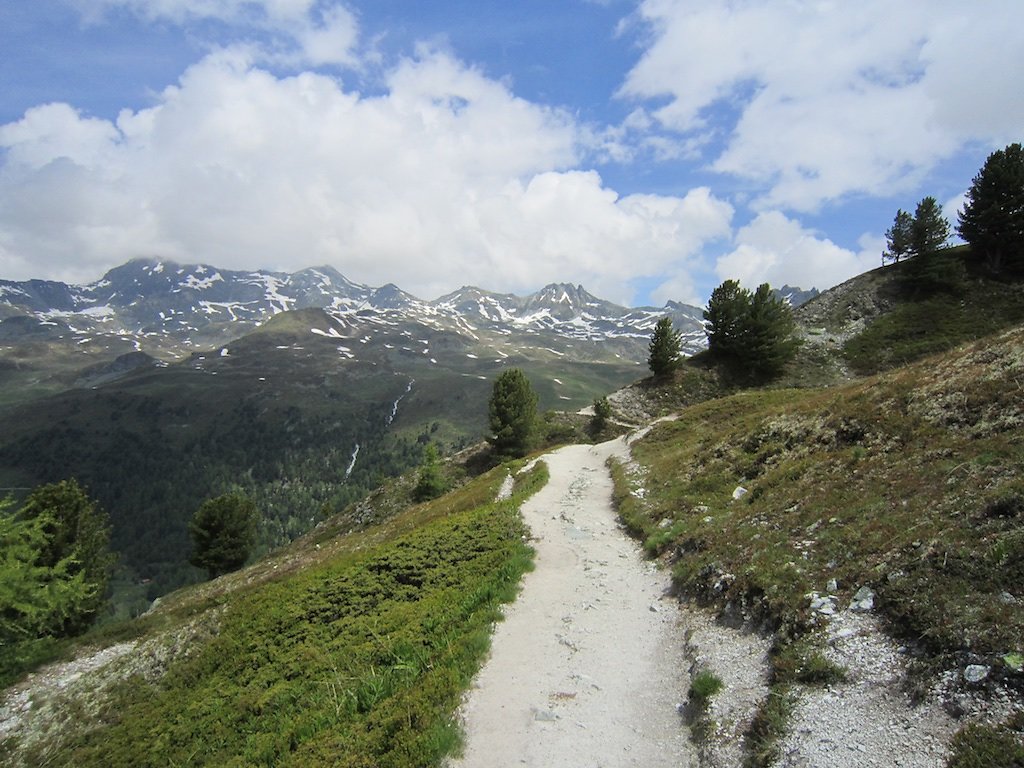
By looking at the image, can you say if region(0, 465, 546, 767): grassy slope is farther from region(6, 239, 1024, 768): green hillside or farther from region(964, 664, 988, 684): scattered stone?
region(964, 664, 988, 684): scattered stone

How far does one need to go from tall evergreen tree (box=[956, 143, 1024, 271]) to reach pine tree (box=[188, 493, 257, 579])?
105m

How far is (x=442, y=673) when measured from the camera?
12.2 meters

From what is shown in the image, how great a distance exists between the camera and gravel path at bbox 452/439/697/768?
987 centimetres

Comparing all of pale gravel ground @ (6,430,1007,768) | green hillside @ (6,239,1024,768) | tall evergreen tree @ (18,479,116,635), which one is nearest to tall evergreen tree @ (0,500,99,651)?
green hillside @ (6,239,1024,768)

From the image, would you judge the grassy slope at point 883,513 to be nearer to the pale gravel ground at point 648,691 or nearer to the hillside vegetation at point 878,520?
the hillside vegetation at point 878,520

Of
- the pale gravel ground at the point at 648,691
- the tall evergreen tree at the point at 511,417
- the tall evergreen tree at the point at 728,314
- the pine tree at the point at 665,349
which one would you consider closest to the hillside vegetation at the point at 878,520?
the pale gravel ground at the point at 648,691

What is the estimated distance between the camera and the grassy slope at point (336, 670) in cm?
1122

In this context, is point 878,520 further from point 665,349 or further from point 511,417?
point 665,349

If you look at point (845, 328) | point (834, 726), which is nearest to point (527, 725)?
point (834, 726)

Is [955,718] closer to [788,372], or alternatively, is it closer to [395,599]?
[395,599]

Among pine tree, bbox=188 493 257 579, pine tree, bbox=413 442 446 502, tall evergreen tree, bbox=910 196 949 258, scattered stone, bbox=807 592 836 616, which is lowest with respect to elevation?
pine tree, bbox=188 493 257 579

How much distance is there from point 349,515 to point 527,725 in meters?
65.2

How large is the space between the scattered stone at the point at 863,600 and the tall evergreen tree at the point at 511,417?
5994 centimetres

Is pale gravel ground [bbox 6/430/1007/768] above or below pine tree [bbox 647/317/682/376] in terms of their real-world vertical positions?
below
